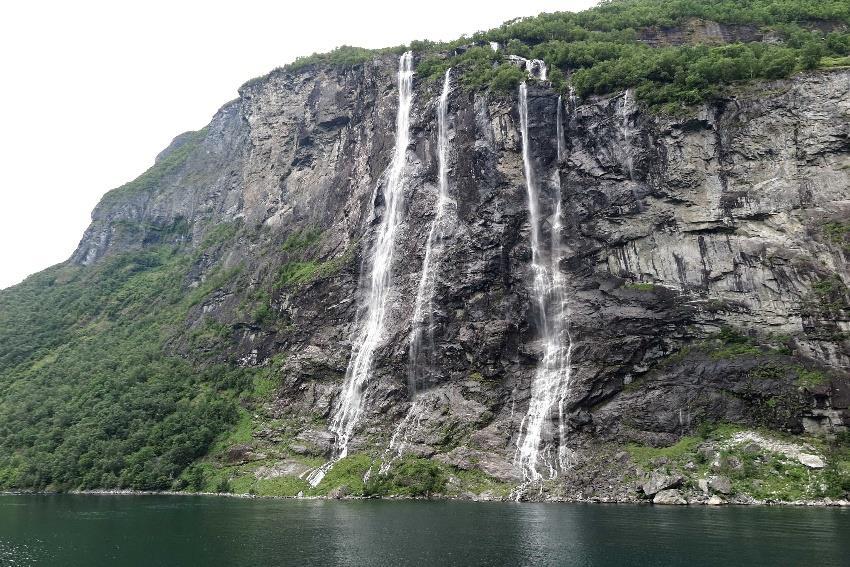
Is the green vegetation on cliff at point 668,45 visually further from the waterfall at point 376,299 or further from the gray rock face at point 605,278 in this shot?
the waterfall at point 376,299

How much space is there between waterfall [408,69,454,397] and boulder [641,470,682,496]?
22.9 m

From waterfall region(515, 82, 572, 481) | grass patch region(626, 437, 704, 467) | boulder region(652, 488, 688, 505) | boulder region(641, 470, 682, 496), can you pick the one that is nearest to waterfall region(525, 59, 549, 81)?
waterfall region(515, 82, 572, 481)

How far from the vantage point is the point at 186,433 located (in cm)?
6656

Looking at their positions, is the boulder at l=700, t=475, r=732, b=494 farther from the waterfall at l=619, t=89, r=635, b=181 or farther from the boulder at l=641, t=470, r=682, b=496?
the waterfall at l=619, t=89, r=635, b=181

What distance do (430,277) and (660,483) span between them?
3026 cm

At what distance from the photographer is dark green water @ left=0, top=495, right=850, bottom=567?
88.8 ft

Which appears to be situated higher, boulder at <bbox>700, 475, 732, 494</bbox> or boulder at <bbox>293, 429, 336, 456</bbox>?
boulder at <bbox>293, 429, 336, 456</bbox>

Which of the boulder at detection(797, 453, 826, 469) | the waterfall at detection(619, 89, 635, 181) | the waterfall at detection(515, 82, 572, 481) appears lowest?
the boulder at detection(797, 453, 826, 469)

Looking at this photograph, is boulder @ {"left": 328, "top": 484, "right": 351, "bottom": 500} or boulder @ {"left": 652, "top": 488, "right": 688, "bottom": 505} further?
boulder @ {"left": 328, "top": 484, "right": 351, "bottom": 500}

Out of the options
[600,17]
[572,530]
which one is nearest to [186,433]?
[572,530]

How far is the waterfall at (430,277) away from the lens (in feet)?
202

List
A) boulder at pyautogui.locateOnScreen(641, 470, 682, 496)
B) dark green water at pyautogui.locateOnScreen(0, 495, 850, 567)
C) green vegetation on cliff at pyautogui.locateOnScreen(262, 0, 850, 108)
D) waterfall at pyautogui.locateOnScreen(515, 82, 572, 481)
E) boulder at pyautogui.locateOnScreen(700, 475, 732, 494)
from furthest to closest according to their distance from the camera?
green vegetation on cliff at pyautogui.locateOnScreen(262, 0, 850, 108) → waterfall at pyautogui.locateOnScreen(515, 82, 572, 481) → boulder at pyautogui.locateOnScreen(641, 470, 682, 496) → boulder at pyautogui.locateOnScreen(700, 475, 732, 494) → dark green water at pyautogui.locateOnScreen(0, 495, 850, 567)

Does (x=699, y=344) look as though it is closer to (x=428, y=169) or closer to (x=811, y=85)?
(x=811, y=85)

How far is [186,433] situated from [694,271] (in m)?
53.4
